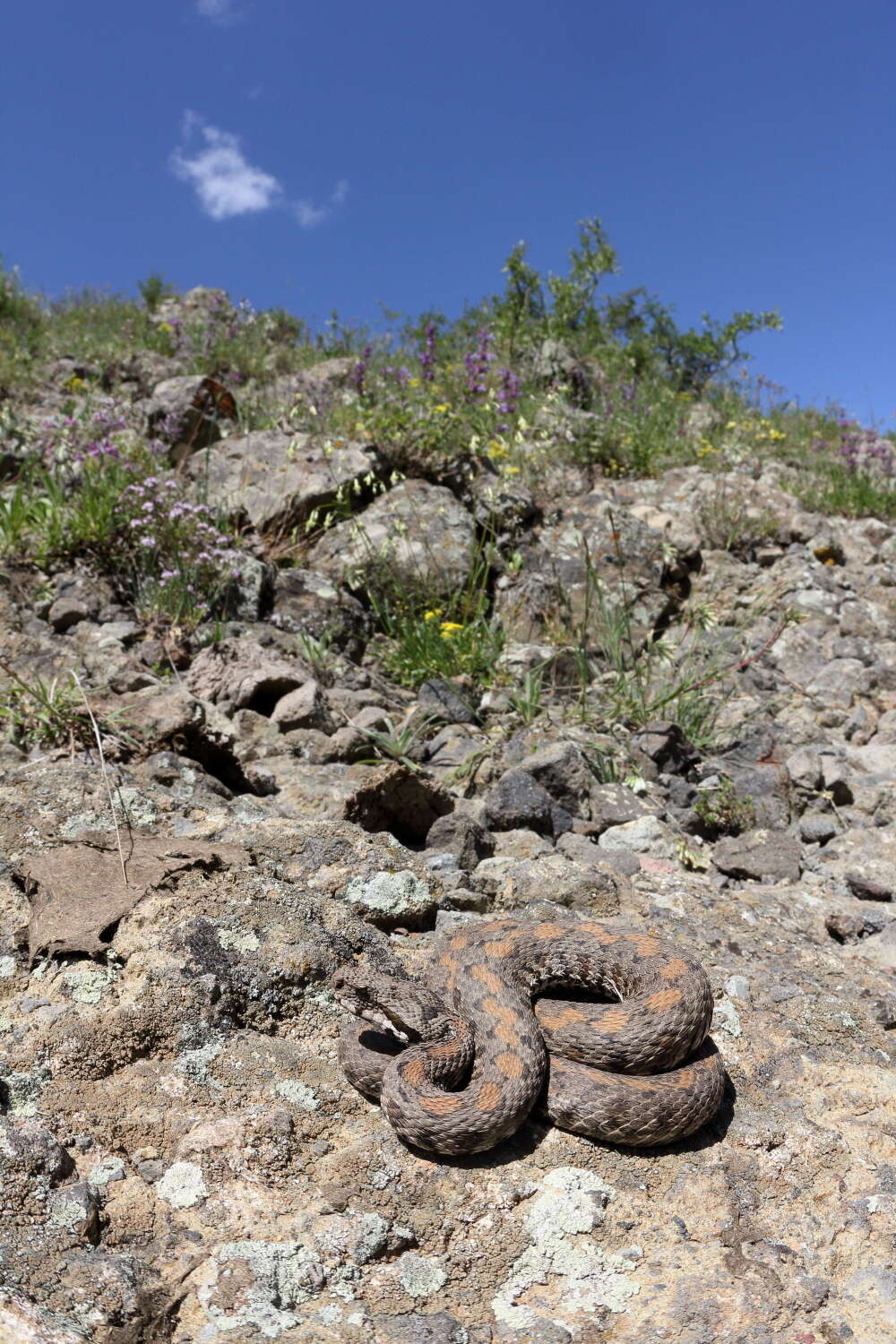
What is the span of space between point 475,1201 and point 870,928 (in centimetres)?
276

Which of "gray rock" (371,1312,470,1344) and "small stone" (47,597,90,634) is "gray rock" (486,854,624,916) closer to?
"gray rock" (371,1312,470,1344)

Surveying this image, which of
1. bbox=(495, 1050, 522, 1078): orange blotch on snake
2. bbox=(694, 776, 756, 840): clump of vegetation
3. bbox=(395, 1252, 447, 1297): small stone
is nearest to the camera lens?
bbox=(395, 1252, 447, 1297): small stone

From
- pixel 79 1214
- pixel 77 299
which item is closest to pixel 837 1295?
pixel 79 1214

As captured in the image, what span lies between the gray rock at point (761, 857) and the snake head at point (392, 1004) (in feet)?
8.26

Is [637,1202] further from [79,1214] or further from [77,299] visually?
[77,299]

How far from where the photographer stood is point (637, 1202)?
2492mm

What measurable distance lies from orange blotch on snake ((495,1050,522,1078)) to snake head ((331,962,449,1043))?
204 millimetres

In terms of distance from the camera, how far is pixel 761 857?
4.97m

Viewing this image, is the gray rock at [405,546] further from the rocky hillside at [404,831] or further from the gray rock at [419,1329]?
the gray rock at [419,1329]

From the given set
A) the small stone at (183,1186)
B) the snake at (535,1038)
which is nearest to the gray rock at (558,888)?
the snake at (535,1038)

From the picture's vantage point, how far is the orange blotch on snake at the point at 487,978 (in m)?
3.09

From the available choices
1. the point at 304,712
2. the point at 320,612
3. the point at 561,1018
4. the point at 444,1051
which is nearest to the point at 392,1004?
the point at 444,1051

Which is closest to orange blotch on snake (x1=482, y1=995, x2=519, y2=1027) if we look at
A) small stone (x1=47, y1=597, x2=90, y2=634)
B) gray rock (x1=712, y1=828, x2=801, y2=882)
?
gray rock (x1=712, y1=828, x2=801, y2=882)

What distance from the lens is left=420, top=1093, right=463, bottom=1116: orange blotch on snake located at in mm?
2518
